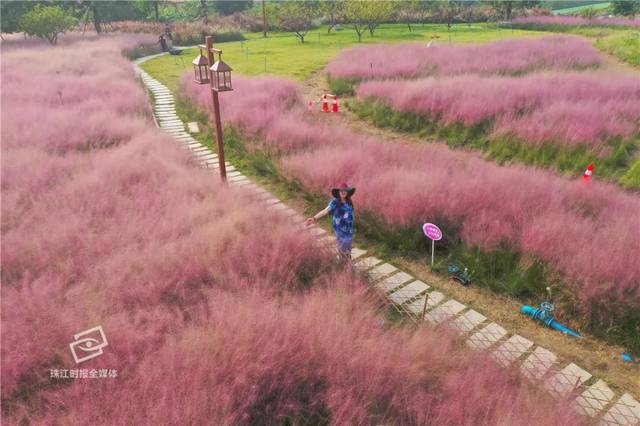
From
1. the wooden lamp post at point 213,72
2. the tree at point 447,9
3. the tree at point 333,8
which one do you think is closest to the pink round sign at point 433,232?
the wooden lamp post at point 213,72

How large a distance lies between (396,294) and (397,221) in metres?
1.50

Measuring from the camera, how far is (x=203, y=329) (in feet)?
11.7

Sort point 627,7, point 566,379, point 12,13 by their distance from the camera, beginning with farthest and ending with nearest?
point 627,7 → point 12,13 → point 566,379

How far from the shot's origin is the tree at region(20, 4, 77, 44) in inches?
998

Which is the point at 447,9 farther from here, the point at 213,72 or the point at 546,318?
the point at 546,318

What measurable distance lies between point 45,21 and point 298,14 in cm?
A: 1927

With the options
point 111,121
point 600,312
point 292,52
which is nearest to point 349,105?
point 111,121

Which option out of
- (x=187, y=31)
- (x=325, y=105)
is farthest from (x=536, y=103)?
(x=187, y=31)

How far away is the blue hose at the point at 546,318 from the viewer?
4527 mm

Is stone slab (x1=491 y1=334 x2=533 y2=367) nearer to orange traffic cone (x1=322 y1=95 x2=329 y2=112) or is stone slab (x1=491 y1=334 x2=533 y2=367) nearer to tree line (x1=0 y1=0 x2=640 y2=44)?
orange traffic cone (x1=322 y1=95 x2=329 y2=112)

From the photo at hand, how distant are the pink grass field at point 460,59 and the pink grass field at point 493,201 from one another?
8.52 meters

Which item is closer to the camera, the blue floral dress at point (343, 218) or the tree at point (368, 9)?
the blue floral dress at point (343, 218)

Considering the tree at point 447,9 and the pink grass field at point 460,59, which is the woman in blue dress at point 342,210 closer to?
the pink grass field at point 460,59

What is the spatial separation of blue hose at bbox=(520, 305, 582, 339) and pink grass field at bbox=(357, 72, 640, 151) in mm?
5991
